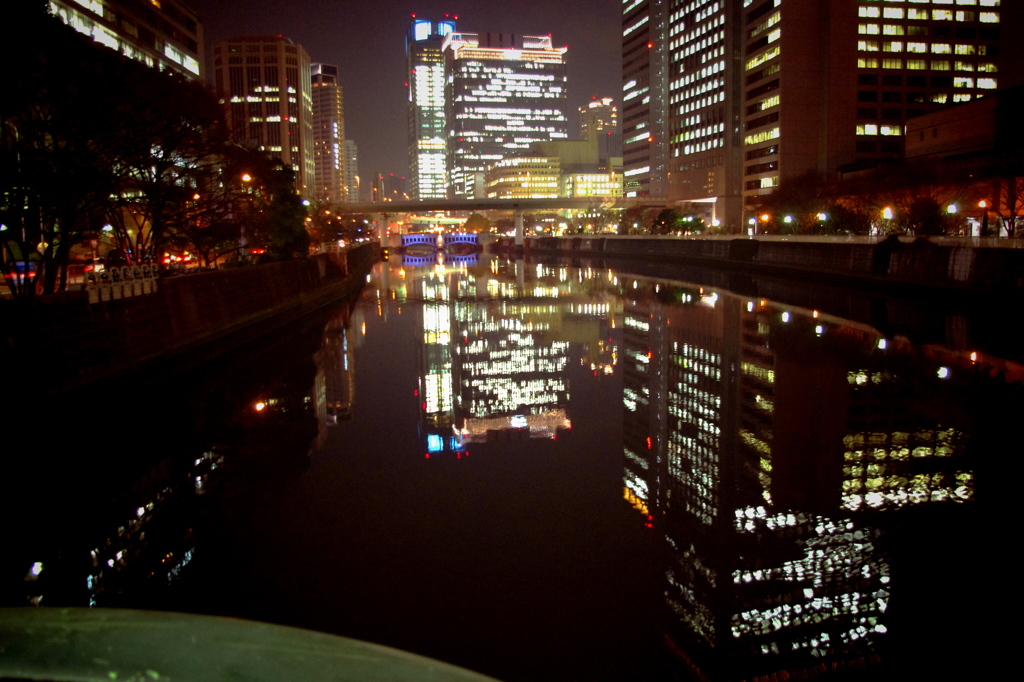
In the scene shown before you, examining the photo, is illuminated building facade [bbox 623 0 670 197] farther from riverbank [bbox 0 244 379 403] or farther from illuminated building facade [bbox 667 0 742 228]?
riverbank [bbox 0 244 379 403]

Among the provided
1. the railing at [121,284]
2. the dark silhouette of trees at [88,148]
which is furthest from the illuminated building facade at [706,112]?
the railing at [121,284]

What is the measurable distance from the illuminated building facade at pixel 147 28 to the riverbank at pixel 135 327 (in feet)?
106

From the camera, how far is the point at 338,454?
12000 millimetres

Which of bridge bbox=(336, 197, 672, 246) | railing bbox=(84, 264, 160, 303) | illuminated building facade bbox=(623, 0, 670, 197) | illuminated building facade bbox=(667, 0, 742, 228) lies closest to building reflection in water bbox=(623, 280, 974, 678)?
railing bbox=(84, 264, 160, 303)

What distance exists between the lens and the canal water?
6.05 m

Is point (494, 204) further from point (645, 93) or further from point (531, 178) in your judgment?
point (531, 178)

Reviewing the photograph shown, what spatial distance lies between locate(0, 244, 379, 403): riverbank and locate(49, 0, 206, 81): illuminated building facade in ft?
106

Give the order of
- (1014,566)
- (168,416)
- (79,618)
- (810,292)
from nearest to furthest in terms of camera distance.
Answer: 1. (79,618)
2. (1014,566)
3. (168,416)
4. (810,292)

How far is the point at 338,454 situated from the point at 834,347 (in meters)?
14.5

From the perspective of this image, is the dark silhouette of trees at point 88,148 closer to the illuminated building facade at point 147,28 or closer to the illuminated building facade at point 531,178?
the illuminated building facade at point 147,28

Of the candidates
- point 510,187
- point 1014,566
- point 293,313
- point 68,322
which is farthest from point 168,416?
point 510,187

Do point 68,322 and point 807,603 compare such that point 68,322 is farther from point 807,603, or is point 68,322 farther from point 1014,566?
point 1014,566

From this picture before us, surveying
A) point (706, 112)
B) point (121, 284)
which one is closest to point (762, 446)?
point (121, 284)

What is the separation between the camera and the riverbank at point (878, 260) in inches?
1161
